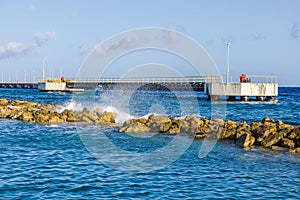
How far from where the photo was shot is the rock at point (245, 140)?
19.0 metres

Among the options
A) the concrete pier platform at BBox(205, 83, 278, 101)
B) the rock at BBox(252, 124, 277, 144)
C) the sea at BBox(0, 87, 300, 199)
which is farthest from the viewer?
the concrete pier platform at BBox(205, 83, 278, 101)

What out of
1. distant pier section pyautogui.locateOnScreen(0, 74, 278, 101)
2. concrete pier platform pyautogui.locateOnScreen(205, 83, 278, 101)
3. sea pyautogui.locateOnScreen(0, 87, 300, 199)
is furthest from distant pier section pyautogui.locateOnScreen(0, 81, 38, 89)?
sea pyautogui.locateOnScreen(0, 87, 300, 199)

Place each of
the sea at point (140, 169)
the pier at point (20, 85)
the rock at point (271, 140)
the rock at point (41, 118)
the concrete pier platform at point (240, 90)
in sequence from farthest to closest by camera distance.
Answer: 1. the pier at point (20, 85)
2. the concrete pier platform at point (240, 90)
3. the rock at point (41, 118)
4. the rock at point (271, 140)
5. the sea at point (140, 169)

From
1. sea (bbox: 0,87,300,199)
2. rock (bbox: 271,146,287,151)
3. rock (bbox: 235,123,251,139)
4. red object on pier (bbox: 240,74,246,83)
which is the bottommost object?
sea (bbox: 0,87,300,199)

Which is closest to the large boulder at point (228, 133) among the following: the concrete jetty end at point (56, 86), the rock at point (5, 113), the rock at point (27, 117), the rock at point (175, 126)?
the rock at point (175, 126)

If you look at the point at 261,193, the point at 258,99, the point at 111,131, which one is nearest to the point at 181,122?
the point at 111,131

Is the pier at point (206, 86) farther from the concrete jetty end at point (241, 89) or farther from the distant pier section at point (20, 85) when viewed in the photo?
the distant pier section at point (20, 85)

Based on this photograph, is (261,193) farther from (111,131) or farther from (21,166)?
(111,131)

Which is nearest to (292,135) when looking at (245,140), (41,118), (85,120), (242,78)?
(245,140)

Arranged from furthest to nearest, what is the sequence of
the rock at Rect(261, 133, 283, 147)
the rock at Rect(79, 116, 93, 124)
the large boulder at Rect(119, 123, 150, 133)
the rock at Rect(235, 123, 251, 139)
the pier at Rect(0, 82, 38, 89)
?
the pier at Rect(0, 82, 38, 89)
the rock at Rect(79, 116, 93, 124)
the large boulder at Rect(119, 123, 150, 133)
the rock at Rect(235, 123, 251, 139)
the rock at Rect(261, 133, 283, 147)

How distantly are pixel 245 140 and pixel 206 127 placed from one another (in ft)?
14.4

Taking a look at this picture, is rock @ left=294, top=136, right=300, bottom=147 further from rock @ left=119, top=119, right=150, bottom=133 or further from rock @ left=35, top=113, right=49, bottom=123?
rock @ left=35, top=113, right=49, bottom=123

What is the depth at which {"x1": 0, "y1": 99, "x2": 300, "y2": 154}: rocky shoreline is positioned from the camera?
62.7 ft

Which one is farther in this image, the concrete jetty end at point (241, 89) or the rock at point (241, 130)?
the concrete jetty end at point (241, 89)
